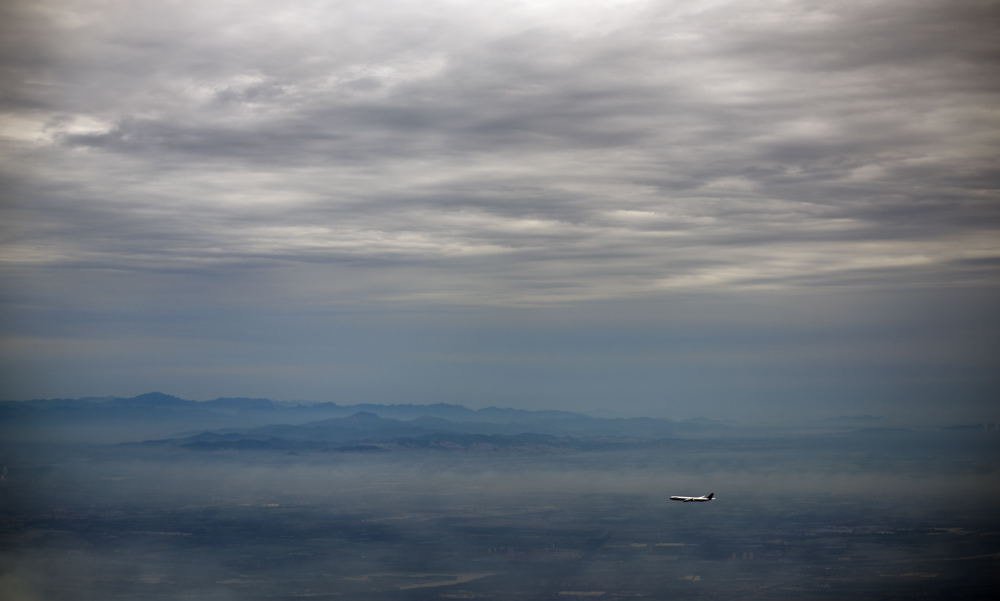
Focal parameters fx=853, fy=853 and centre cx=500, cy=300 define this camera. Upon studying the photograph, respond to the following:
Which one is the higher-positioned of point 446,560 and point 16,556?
point 16,556

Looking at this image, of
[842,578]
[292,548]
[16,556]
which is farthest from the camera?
[292,548]

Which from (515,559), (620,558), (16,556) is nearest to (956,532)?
(620,558)

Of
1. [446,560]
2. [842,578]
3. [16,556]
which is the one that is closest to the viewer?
[16,556]

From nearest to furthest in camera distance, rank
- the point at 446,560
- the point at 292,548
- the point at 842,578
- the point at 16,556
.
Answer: the point at 16,556, the point at 842,578, the point at 446,560, the point at 292,548

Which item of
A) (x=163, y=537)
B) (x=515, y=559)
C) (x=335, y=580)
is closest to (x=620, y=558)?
(x=515, y=559)

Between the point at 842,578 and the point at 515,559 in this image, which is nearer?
the point at 842,578

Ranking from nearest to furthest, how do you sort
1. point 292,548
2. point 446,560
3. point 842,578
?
1. point 842,578
2. point 446,560
3. point 292,548

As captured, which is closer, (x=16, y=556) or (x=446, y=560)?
(x=16, y=556)

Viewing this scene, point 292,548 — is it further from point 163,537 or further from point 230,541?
point 163,537

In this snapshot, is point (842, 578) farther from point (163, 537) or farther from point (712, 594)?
point (163, 537)
